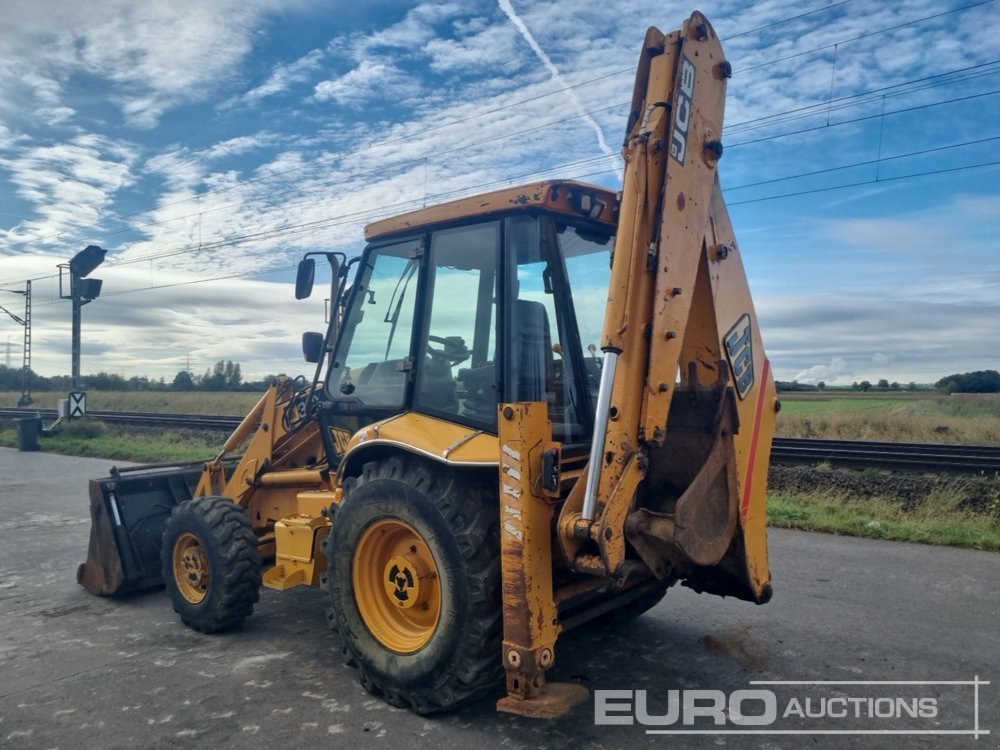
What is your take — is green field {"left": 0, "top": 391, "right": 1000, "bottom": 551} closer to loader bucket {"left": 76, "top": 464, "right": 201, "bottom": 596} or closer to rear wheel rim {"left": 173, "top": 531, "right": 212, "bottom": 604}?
rear wheel rim {"left": 173, "top": 531, "right": 212, "bottom": 604}

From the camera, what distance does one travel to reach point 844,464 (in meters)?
11.5

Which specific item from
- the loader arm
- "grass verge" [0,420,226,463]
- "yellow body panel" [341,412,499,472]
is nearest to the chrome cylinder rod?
the loader arm

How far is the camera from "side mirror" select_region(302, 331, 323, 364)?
540 centimetres

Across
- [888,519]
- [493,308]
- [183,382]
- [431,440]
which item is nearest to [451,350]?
[493,308]

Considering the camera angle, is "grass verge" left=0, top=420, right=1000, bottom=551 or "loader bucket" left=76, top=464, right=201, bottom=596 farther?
"grass verge" left=0, top=420, right=1000, bottom=551

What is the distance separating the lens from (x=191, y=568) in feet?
18.4

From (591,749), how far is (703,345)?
6.66 feet

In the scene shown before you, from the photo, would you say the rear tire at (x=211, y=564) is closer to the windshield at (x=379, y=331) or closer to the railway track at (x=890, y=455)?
the windshield at (x=379, y=331)

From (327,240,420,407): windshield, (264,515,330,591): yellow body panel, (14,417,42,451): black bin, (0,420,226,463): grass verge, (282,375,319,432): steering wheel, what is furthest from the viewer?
(14,417,42,451): black bin

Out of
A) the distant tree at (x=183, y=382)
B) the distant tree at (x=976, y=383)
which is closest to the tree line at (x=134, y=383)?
the distant tree at (x=183, y=382)

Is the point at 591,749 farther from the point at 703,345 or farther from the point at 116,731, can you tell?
the point at 116,731

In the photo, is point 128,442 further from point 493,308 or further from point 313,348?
point 493,308

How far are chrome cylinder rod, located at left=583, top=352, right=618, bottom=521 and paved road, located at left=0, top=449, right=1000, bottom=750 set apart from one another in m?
1.23

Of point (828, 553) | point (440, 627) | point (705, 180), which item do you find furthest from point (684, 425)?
point (828, 553)
